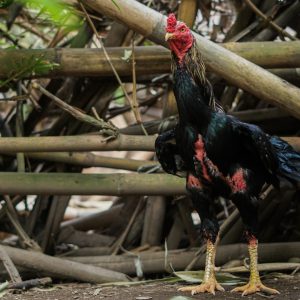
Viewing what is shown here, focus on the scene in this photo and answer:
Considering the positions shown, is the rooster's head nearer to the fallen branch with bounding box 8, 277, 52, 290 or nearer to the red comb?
the red comb

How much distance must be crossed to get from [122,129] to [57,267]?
3.92 ft

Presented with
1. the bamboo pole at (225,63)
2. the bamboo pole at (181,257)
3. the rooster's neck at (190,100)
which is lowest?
the bamboo pole at (181,257)

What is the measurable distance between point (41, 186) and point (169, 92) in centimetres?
140

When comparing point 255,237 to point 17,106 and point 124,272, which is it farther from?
point 17,106

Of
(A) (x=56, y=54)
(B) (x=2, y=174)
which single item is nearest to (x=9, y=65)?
(A) (x=56, y=54)

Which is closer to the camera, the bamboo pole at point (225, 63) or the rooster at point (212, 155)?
the rooster at point (212, 155)

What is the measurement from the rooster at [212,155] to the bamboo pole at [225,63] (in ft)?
0.52

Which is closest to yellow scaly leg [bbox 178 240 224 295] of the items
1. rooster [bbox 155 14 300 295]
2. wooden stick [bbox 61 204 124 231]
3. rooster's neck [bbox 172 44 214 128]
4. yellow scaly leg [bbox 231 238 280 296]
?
rooster [bbox 155 14 300 295]

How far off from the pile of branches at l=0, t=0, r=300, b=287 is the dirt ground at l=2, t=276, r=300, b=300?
0.31m

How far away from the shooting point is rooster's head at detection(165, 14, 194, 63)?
325 cm

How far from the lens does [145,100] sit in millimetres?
5773

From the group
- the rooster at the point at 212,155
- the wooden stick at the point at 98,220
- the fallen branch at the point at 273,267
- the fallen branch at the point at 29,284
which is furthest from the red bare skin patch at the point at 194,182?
the wooden stick at the point at 98,220

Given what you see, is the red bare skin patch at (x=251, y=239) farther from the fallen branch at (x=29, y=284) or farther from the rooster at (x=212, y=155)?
the fallen branch at (x=29, y=284)

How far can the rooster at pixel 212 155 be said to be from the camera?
3.34 metres
